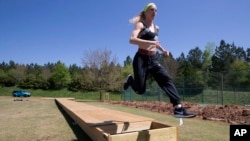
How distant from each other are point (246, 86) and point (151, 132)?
15962 mm

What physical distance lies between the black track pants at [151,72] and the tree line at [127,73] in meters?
14.7

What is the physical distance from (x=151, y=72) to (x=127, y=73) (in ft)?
174

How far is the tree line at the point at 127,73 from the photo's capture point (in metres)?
19.6

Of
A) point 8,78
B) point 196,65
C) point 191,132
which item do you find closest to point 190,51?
point 196,65

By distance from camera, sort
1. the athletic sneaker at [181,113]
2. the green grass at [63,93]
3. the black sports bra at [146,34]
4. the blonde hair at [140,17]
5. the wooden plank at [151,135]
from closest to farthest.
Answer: the wooden plank at [151,135], the athletic sneaker at [181,113], the black sports bra at [146,34], the blonde hair at [140,17], the green grass at [63,93]

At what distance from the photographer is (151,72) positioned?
3.83m

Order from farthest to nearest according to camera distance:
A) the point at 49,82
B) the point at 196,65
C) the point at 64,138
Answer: the point at 196,65 < the point at 49,82 < the point at 64,138

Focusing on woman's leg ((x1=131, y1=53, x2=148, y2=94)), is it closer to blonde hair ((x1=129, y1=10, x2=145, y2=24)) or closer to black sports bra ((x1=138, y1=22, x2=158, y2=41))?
black sports bra ((x1=138, y1=22, x2=158, y2=41))

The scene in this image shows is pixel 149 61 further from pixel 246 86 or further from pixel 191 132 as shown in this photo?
pixel 246 86

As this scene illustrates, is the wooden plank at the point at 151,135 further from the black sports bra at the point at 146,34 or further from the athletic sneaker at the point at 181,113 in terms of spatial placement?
the black sports bra at the point at 146,34

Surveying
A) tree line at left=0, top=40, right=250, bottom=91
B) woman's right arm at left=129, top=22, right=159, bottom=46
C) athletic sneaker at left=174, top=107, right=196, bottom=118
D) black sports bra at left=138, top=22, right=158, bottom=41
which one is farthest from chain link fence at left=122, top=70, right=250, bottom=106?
woman's right arm at left=129, top=22, right=159, bottom=46

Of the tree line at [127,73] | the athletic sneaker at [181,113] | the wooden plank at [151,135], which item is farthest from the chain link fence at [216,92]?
the athletic sneaker at [181,113]

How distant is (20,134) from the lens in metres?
5.94

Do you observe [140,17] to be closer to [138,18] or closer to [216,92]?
[138,18]
